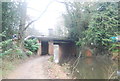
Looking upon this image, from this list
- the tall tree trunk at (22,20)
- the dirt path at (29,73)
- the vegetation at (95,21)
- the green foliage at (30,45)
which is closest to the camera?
the dirt path at (29,73)

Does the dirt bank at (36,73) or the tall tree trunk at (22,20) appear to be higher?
the tall tree trunk at (22,20)

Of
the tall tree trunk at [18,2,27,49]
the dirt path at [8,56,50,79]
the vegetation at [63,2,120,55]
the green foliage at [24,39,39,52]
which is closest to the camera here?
the dirt path at [8,56,50,79]

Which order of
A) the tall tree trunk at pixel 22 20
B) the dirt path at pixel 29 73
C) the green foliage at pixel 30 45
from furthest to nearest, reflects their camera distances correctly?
the green foliage at pixel 30 45 < the tall tree trunk at pixel 22 20 < the dirt path at pixel 29 73

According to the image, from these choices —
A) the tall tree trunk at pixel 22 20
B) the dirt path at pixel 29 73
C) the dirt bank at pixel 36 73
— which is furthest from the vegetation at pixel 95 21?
the dirt path at pixel 29 73

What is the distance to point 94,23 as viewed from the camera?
1016 centimetres

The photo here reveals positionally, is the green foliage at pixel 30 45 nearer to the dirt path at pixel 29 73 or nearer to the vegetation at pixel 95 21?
the vegetation at pixel 95 21

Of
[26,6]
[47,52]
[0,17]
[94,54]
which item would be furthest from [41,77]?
[47,52]

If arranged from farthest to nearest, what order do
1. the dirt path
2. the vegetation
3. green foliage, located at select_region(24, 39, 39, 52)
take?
green foliage, located at select_region(24, 39, 39, 52) < the vegetation < the dirt path

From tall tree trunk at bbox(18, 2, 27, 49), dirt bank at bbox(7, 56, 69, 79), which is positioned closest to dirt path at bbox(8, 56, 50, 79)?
dirt bank at bbox(7, 56, 69, 79)

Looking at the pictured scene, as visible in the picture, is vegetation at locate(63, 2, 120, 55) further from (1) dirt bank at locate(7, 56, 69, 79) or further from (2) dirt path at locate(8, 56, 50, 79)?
(2) dirt path at locate(8, 56, 50, 79)

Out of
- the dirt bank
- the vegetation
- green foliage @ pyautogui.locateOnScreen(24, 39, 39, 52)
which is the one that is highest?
Result: the vegetation

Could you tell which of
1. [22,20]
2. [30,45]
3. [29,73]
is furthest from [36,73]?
[30,45]

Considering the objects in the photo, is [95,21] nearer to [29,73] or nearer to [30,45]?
[30,45]

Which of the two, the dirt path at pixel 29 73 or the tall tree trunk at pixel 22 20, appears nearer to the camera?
the dirt path at pixel 29 73
